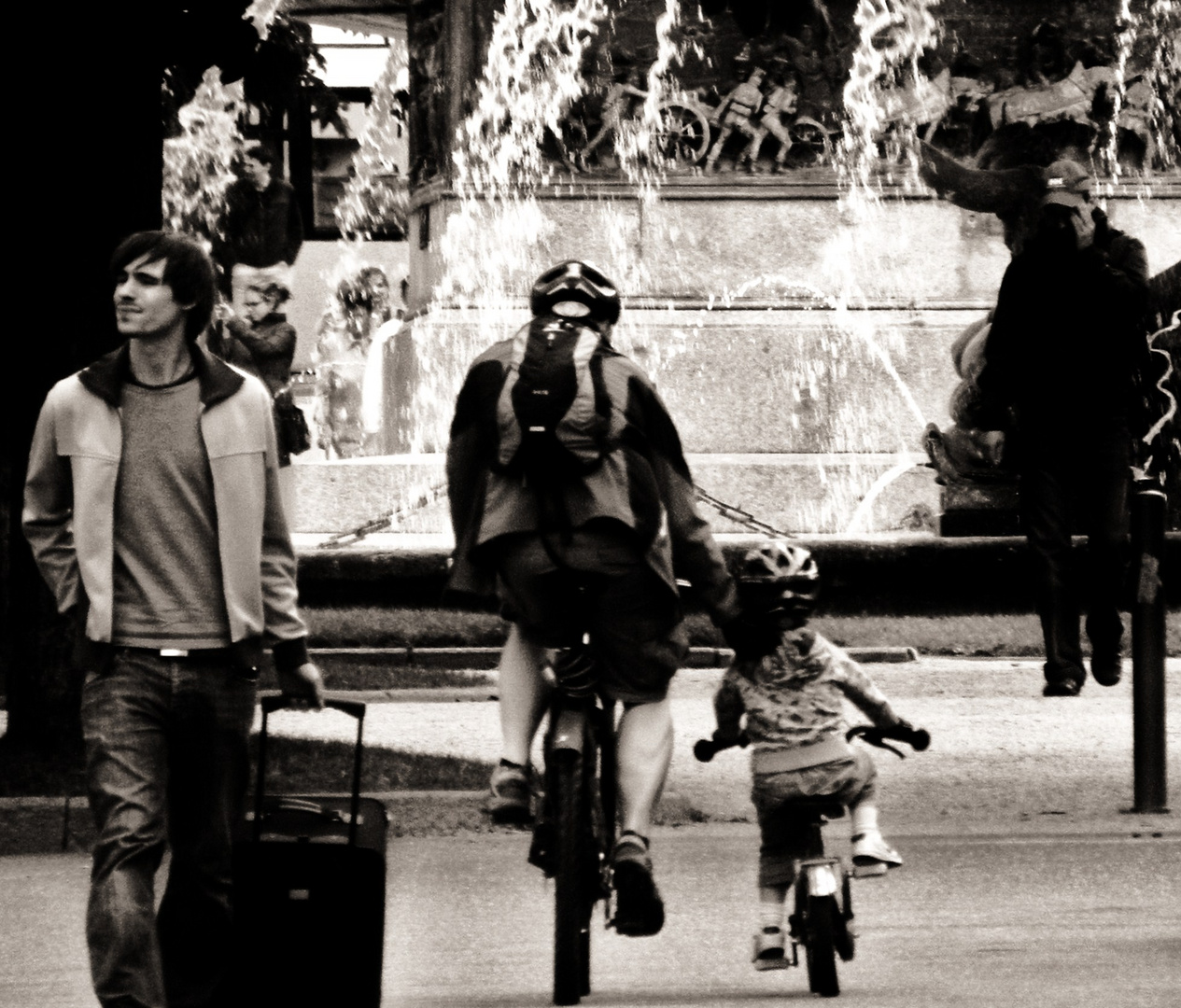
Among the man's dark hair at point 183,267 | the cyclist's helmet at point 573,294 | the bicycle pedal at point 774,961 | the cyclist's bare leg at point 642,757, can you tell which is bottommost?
the bicycle pedal at point 774,961

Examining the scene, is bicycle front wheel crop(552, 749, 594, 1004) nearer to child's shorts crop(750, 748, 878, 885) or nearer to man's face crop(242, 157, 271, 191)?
child's shorts crop(750, 748, 878, 885)

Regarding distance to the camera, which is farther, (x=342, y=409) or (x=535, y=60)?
(x=342, y=409)

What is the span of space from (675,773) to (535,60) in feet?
34.3

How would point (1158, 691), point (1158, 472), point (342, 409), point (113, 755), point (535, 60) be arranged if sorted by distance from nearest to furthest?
point (113, 755) < point (1158, 691) < point (1158, 472) < point (535, 60) < point (342, 409)

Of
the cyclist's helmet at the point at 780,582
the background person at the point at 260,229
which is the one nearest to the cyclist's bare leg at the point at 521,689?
the cyclist's helmet at the point at 780,582

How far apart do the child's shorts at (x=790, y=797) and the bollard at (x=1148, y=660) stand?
2.97 metres

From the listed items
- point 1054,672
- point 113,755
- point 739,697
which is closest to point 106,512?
point 113,755

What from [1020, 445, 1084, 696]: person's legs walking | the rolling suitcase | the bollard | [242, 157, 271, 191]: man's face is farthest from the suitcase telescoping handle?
[242, 157, 271, 191]: man's face

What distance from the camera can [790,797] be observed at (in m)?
6.62

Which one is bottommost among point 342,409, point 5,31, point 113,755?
point 342,409

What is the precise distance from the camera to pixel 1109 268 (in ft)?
36.7

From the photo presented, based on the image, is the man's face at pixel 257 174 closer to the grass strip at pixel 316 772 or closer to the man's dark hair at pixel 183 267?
the grass strip at pixel 316 772

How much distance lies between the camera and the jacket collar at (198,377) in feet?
18.2

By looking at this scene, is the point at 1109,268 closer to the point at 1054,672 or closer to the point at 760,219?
the point at 1054,672
